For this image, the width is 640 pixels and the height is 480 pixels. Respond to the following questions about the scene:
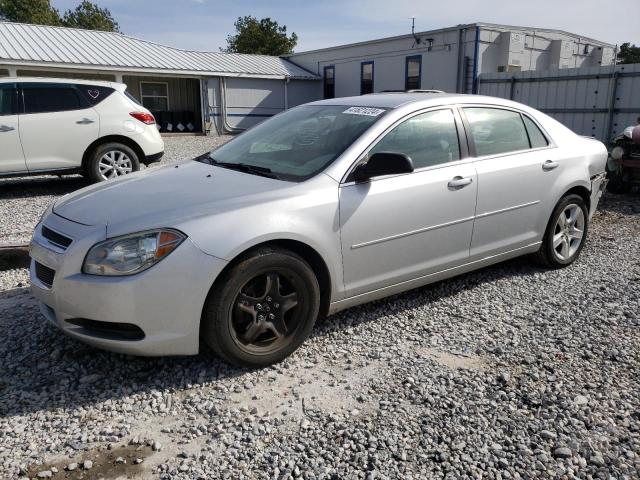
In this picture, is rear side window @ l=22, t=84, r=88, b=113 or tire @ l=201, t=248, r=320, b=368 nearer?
tire @ l=201, t=248, r=320, b=368

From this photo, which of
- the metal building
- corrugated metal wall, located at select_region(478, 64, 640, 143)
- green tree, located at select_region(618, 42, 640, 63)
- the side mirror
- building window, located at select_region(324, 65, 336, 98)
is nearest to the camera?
the side mirror

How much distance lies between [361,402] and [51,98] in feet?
24.2

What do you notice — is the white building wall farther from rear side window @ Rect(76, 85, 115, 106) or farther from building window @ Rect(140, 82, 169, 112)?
rear side window @ Rect(76, 85, 115, 106)

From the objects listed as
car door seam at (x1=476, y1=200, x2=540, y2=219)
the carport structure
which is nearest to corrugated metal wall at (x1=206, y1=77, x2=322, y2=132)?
the carport structure

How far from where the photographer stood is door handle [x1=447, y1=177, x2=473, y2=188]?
3938mm

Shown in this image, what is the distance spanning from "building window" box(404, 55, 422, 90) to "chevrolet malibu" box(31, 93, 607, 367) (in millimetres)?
18153

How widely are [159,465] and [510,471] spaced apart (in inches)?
61.8

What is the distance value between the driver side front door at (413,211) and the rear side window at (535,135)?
0.93 m

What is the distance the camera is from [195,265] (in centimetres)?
286

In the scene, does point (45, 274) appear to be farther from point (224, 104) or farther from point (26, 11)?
point (26, 11)

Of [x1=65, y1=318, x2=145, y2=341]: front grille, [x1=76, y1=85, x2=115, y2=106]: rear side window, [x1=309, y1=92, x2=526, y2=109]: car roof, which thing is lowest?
[x1=65, y1=318, x2=145, y2=341]: front grille

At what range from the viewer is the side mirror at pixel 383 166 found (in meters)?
3.42

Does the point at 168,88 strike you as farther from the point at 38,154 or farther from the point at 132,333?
the point at 132,333

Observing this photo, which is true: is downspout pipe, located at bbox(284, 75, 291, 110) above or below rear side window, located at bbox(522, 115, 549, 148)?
above
